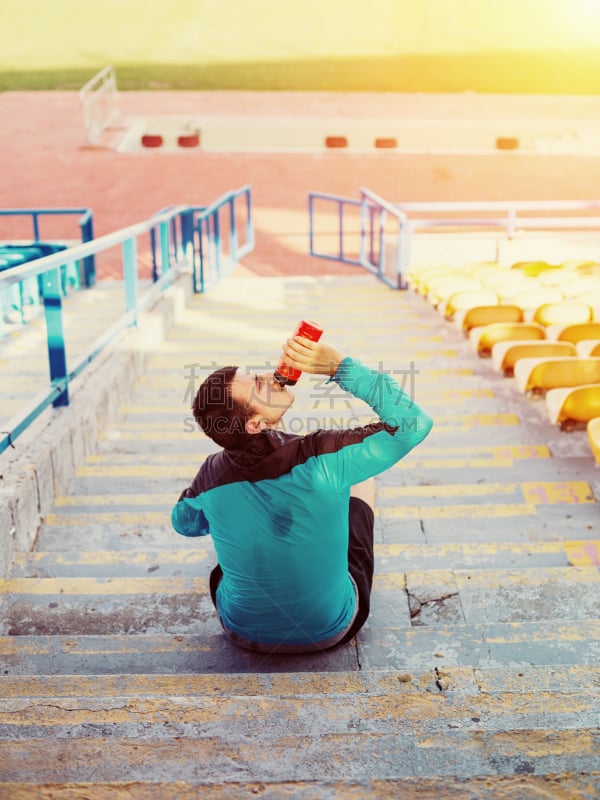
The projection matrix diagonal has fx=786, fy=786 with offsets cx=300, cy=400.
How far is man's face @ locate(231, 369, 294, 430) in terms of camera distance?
1836 millimetres

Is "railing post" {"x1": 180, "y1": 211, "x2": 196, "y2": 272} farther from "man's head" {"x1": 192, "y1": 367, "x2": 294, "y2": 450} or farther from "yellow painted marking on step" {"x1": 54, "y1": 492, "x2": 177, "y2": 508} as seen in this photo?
"man's head" {"x1": 192, "y1": 367, "x2": 294, "y2": 450}

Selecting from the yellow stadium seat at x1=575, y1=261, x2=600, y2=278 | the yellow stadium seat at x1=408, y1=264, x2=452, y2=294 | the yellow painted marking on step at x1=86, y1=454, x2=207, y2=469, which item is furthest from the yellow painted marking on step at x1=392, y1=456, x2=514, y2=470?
the yellow stadium seat at x1=575, y1=261, x2=600, y2=278

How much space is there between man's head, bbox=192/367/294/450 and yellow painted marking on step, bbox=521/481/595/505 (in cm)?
195

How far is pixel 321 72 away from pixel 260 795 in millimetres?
37959

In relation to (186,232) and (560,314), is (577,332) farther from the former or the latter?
(186,232)

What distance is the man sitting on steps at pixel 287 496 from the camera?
1847mm

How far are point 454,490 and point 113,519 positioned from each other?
60.0 inches

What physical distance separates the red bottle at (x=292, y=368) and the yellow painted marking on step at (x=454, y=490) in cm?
181

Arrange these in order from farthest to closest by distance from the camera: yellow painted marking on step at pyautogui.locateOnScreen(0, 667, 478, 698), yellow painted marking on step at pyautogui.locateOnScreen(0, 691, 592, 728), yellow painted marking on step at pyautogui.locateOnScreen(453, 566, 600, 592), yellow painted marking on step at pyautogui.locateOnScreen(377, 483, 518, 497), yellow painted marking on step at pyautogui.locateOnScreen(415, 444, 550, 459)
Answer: yellow painted marking on step at pyautogui.locateOnScreen(415, 444, 550, 459)
yellow painted marking on step at pyautogui.locateOnScreen(377, 483, 518, 497)
yellow painted marking on step at pyautogui.locateOnScreen(453, 566, 600, 592)
yellow painted marking on step at pyautogui.locateOnScreen(0, 667, 478, 698)
yellow painted marking on step at pyautogui.locateOnScreen(0, 691, 592, 728)

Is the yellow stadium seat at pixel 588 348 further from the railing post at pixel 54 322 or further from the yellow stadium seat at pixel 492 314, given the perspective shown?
the railing post at pixel 54 322

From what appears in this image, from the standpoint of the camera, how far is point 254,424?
1852 millimetres

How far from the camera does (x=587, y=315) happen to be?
17.5ft

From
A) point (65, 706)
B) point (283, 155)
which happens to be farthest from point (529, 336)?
point (283, 155)

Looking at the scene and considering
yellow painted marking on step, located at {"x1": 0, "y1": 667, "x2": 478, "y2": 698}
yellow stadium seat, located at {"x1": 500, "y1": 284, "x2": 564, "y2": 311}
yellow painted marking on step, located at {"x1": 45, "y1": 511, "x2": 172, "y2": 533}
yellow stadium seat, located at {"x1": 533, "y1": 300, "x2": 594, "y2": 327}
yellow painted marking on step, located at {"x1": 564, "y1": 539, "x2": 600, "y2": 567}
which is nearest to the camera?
yellow painted marking on step, located at {"x1": 0, "y1": 667, "x2": 478, "y2": 698}
